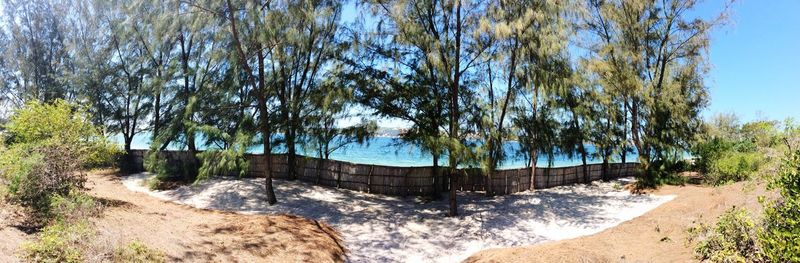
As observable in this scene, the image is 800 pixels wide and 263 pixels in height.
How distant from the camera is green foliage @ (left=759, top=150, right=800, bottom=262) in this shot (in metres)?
3.85

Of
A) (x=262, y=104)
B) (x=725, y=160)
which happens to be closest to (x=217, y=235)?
(x=262, y=104)

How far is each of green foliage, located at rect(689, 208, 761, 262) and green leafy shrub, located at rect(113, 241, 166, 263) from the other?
24.9 ft

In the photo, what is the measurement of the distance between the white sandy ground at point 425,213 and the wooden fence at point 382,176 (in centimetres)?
49

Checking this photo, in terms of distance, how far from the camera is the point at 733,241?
5199 mm

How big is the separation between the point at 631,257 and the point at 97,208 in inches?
391

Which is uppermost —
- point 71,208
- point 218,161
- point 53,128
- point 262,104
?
point 262,104

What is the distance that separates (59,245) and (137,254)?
3.08 ft

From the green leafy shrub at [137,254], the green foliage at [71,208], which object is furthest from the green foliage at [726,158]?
the green foliage at [71,208]

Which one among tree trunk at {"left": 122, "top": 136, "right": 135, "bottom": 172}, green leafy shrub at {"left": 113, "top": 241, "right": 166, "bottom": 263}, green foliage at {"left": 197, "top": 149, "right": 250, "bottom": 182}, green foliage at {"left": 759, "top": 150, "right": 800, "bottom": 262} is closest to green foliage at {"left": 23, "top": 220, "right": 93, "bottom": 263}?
green leafy shrub at {"left": 113, "top": 241, "right": 166, "bottom": 263}

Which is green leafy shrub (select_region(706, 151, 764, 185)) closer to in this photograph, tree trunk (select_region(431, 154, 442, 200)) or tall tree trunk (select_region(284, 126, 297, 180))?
tree trunk (select_region(431, 154, 442, 200))

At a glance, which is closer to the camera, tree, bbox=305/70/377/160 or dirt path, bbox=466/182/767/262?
dirt path, bbox=466/182/767/262

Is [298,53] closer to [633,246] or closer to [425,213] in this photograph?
[425,213]

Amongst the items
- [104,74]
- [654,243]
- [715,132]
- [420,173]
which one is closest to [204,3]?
[420,173]

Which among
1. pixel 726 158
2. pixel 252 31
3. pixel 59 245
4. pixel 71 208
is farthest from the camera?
pixel 726 158
